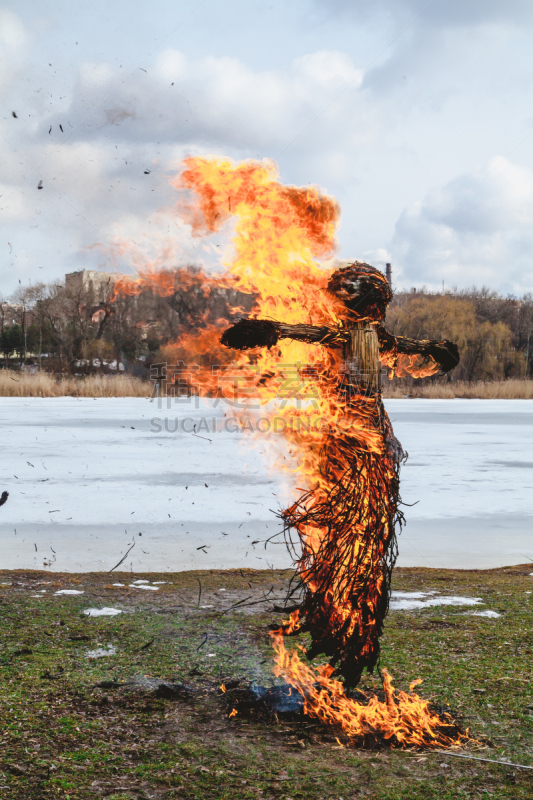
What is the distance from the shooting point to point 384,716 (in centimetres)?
338

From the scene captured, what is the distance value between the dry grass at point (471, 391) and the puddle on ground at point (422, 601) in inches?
1139

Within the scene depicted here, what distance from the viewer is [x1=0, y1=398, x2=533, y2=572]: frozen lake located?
7.33 metres

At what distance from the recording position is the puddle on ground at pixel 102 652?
4180 mm

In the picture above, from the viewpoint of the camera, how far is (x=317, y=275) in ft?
11.7

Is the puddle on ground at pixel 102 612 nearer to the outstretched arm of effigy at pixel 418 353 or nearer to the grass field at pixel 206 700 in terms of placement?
the grass field at pixel 206 700

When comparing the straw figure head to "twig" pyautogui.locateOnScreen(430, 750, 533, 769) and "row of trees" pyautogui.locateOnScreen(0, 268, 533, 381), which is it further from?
"row of trees" pyautogui.locateOnScreen(0, 268, 533, 381)

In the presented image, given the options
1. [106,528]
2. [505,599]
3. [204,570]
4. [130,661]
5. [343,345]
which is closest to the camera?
[343,345]

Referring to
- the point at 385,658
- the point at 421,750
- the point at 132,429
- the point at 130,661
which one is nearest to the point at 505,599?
the point at 385,658

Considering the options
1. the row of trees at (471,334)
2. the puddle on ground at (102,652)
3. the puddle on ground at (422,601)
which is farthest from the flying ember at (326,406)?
the row of trees at (471,334)

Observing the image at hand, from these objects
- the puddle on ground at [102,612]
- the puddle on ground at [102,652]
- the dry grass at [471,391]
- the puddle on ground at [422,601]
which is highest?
the dry grass at [471,391]

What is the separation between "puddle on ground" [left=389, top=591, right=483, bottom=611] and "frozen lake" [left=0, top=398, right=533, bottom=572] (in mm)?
820

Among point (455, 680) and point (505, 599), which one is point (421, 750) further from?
point (505, 599)

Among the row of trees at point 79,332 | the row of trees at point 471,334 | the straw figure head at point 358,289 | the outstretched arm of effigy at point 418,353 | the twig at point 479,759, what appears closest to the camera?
the twig at point 479,759

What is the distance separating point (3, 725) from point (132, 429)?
15.9 metres
